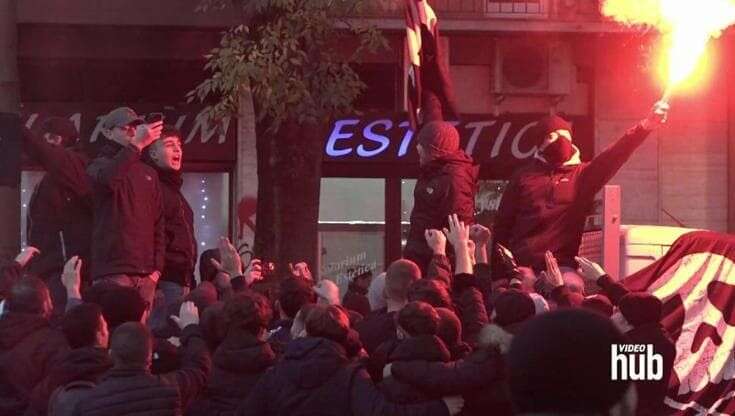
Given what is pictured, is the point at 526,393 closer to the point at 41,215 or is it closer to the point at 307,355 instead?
the point at 307,355

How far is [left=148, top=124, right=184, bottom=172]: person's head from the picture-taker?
9.25 metres

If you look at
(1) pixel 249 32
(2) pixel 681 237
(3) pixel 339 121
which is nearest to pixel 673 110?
(3) pixel 339 121

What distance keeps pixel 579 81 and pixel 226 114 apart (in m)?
6.78

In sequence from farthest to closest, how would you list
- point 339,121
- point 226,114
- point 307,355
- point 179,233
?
point 339,121, point 226,114, point 179,233, point 307,355

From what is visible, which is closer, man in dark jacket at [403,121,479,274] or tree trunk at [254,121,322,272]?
man in dark jacket at [403,121,479,274]

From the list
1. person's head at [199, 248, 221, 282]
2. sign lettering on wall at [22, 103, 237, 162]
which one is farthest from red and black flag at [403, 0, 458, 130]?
sign lettering on wall at [22, 103, 237, 162]

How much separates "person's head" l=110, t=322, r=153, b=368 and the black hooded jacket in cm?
301

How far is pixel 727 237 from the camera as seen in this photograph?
30.9 feet

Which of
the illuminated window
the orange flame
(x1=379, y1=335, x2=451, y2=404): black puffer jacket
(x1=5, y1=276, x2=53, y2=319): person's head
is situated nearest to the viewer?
(x1=379, y1=335, x2=451, y2=404): black puffer jacket

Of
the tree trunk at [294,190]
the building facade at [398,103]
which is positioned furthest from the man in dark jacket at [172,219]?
the building facade at [398,103]

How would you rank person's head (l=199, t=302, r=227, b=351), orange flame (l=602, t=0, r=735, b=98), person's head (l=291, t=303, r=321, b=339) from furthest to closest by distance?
orange flame (l=602, t=0, r=735, b=98) → person's head (l=199, t=302, r=227, b=351) → person's head (l=291, t=303, r=321, b=339)

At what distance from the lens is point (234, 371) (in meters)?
6.89

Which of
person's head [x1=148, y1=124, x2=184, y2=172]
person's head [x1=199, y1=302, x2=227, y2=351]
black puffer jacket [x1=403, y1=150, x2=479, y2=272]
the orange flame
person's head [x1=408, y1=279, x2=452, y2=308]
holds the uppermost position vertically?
the orange flame

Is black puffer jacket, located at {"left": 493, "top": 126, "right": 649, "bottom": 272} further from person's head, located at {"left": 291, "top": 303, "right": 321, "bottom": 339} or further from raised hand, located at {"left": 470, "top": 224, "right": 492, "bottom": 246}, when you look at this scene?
person's head, located at {"left": 291, "top": 303, "right": 321, "bottom": 339}
